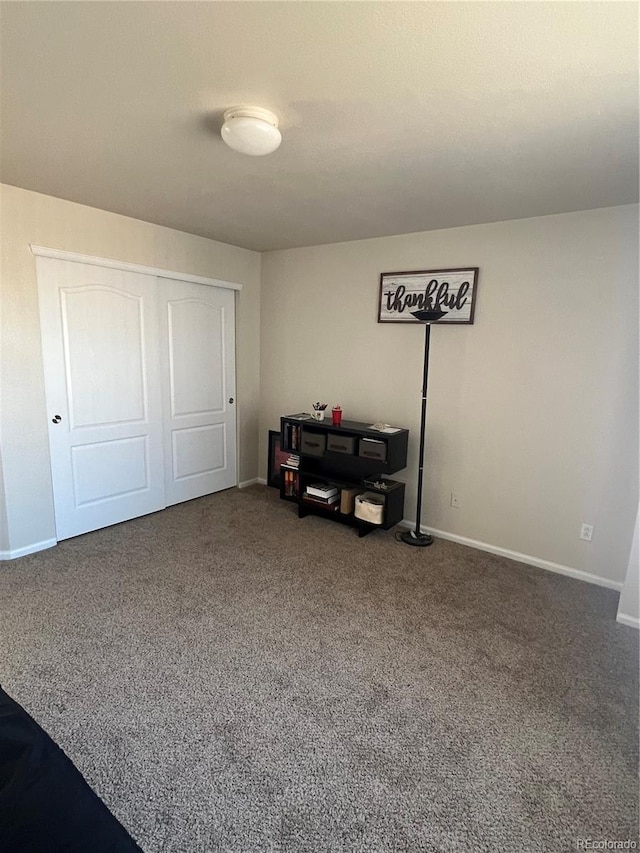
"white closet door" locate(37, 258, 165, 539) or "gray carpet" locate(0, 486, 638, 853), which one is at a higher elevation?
"white closet door" locate(37, 258, 165, 539)

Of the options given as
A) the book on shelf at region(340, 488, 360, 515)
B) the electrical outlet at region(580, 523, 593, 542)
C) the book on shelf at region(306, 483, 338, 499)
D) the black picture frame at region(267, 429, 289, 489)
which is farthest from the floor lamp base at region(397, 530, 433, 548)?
the black picture frame at region(267, 429, 289, 489)

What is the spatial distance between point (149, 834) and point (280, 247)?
4.11 m

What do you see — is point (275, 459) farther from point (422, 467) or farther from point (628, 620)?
point (628, 620)

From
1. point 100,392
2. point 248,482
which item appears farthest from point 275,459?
point 100,392

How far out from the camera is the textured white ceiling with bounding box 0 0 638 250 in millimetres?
1226

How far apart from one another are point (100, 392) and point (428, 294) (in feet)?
8.79

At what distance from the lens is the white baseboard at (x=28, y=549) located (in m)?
2.98

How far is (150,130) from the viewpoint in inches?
74.0

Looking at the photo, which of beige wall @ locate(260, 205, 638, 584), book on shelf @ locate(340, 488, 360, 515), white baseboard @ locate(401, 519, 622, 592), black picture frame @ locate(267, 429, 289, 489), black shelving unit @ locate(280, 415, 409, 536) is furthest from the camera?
black picture frame @ locate(267, 429, 289, 489)

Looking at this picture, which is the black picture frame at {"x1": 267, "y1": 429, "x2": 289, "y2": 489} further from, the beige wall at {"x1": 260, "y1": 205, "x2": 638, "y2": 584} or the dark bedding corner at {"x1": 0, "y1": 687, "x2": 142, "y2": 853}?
the dark bedding corner at {"x1": 0, "y1": 687, "x2": 142, "y2": 853}

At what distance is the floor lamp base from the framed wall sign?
1.71 meters

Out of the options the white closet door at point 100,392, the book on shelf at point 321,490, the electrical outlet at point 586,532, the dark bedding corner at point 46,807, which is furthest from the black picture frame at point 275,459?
the dark bedding corner at point 46,807

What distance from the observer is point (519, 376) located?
310cm

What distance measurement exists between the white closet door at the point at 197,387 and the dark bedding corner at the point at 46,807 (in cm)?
305
